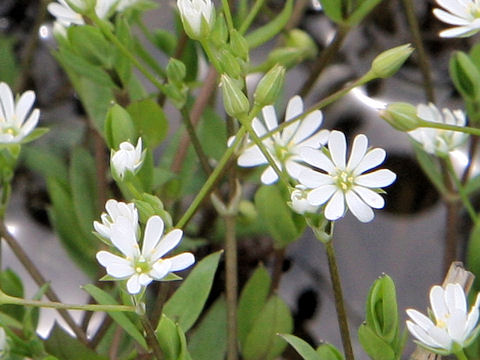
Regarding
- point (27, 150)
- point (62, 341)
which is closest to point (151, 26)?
point (27, 150)

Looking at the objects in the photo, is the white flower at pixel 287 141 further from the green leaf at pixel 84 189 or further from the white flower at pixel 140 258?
the green leaf at pixel 84 189

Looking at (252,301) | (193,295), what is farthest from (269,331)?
(193,295)

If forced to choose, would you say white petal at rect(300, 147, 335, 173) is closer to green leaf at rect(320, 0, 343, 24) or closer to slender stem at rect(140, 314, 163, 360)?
slender stem at rect(140, 314, 163, 360)

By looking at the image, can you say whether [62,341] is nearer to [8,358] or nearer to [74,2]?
[8,358]

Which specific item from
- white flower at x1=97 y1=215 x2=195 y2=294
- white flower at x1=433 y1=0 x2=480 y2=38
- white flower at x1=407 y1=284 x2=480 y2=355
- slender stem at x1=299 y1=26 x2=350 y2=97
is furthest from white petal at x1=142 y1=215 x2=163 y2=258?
slender stem at x1=299 y1=26 x2=350 y2=97

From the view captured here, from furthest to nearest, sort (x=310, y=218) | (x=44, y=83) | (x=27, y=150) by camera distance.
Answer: (x=44, y=83) < (x=27, y=150) < (x=310, y=218)

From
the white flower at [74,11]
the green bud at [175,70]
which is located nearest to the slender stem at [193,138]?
the green bud at [175,70]
